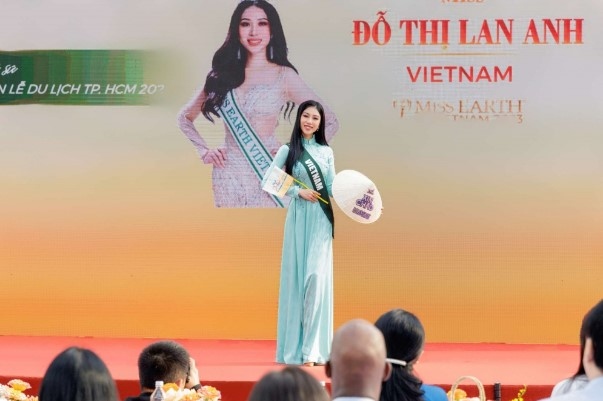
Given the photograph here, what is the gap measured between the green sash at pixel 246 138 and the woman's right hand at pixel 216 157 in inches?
4.4

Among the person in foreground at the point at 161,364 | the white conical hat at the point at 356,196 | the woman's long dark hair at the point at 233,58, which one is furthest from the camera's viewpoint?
the woman's long dark hair at the point at 233,58

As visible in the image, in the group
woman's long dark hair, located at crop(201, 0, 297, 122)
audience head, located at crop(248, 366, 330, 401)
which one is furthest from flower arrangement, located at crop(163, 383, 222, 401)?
woman's long dark hair, located at crop(201, 0, 297, 122)

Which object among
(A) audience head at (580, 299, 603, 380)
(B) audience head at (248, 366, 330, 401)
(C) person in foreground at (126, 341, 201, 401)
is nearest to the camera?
(B) audience head at (248, 366, 330, 401)

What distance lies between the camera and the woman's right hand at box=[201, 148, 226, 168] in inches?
272

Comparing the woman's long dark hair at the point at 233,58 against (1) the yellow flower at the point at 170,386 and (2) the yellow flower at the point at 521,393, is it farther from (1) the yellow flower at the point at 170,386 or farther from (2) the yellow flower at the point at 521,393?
(1) the yellow flower at the point at 170,386

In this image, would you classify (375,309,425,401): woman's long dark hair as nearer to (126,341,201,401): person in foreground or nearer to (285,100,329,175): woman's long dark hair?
(126,341,201,401): person in foreground

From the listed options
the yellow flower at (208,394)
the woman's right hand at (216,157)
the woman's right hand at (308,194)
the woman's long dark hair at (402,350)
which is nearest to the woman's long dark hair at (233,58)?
the woman's right hand at (216,157)

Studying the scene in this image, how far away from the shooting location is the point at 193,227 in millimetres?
6938

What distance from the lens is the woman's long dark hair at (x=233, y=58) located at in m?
6.86

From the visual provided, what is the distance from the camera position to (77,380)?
95.3 inches

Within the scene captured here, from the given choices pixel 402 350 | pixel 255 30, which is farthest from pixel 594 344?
pixel 255 30

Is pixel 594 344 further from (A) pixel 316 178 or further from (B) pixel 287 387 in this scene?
(A) pixel 316 178

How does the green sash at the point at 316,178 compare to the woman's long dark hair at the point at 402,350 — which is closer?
the woman's long dark hair at the point at 402,350

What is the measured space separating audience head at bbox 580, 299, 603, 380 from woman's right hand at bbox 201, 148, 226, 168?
4.44 metres
